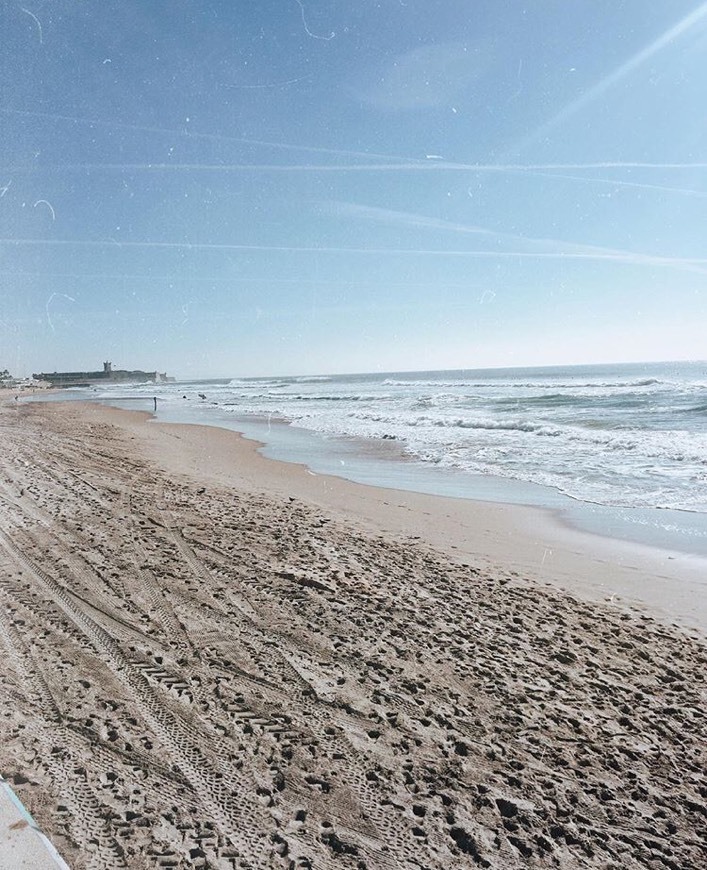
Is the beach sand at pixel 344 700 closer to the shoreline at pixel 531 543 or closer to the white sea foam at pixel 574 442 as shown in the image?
the shoreline at pixel 531 543

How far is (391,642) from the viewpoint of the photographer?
3.85 meters

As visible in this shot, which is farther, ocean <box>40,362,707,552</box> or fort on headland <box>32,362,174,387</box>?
fort on headland <box>32,362,174,387</box>

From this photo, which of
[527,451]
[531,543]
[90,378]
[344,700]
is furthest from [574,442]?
[90,378]

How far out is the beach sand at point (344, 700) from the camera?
2238 mm

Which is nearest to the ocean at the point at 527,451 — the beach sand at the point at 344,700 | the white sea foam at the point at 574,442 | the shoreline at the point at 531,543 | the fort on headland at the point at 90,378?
the white sea foam at the point at 574,442

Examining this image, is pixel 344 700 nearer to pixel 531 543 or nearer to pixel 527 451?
pixel 531 543

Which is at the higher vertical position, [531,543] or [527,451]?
[527,451]

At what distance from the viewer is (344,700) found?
3123 millimetres

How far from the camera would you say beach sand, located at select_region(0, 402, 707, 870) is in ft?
7.34

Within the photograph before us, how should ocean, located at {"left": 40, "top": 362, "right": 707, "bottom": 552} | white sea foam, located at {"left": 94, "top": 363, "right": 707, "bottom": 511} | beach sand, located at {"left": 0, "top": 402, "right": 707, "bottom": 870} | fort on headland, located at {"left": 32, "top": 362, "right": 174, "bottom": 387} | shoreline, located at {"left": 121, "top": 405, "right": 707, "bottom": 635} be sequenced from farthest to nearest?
fort on headland, located at {"left": 32, "top": 362, "right": 174, "bottom": 387} → white sea foam, located at {"left": 94, "top": 363, "right": 707, "bottom": 511} → ocean, located at {"left": 40, "top": 362, "right": 707, "bottom": 552} → shoreline, located at {"left": 121, "top": 405, "right": 707, "bottom": 635} → beach sand, located at {"left": 0, "top": 402, "right": 707, "bottom": 870}

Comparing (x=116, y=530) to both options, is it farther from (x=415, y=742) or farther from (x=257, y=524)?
(x=415, y=742)

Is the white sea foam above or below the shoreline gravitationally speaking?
above

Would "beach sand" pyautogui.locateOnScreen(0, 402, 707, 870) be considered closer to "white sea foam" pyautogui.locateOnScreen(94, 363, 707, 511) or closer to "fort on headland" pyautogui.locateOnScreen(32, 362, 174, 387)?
"white sea foam" pyautogui.locateOnScreen(94, 363, 707, 511)

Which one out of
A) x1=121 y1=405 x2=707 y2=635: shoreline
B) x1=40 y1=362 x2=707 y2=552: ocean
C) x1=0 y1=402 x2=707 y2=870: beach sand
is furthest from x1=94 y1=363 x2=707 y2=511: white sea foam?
x1=0 y1=402 x2=707 y2=870: beach sand
